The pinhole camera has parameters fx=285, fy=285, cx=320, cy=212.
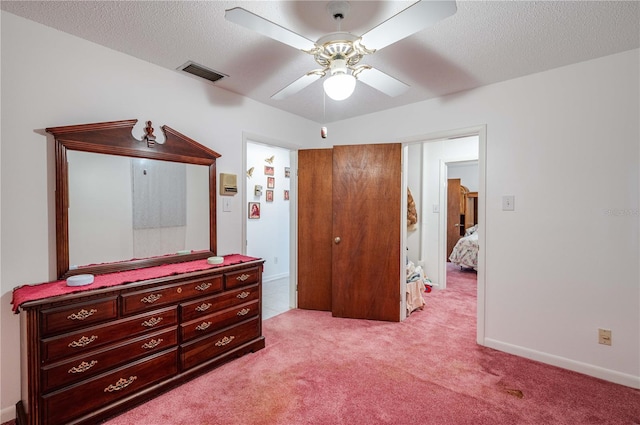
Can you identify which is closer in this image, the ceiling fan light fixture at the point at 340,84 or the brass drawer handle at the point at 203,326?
the ceiling fan light fixture at the point at 340,84

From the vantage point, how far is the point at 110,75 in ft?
6.91

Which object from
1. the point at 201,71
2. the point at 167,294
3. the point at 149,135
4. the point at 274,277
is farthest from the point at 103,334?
the point at 274,277

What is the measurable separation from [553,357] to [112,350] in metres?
3.29

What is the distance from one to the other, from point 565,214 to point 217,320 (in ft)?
9.65

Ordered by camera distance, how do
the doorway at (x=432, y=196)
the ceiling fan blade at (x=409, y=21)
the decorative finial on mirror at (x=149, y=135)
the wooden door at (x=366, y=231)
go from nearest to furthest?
the ceiling fan blade at (x=409, y=21) < the decorative finial on mirror at (x=149, y=135) < the wooden door at (x=366, y=231) < the doorway at (x=432, y=196)

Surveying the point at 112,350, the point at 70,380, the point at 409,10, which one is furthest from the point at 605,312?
the point at 70,380

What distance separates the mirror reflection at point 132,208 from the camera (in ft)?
6.45

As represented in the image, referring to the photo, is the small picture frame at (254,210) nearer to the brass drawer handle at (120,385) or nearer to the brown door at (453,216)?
the brass drawer handle at (120,385)

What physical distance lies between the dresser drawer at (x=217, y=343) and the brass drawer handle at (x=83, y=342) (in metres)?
0.56

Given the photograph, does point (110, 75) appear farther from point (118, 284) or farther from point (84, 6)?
point (118, 284)

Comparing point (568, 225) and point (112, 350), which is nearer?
point (112, 350)

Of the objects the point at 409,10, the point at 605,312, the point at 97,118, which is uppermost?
the point at 409,10

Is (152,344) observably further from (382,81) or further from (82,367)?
(382,81)

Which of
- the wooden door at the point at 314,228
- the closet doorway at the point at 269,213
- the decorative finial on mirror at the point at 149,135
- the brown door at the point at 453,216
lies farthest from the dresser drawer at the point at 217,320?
the brown door at the point at 453,216
